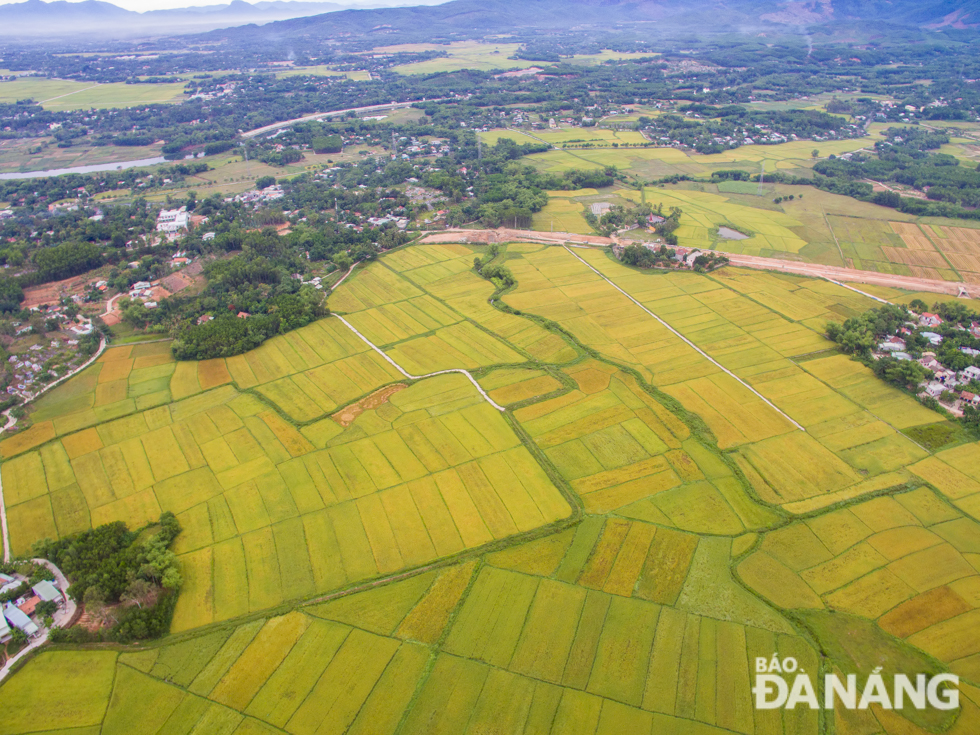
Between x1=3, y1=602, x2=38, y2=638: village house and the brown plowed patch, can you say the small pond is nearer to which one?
the brown plowed patch

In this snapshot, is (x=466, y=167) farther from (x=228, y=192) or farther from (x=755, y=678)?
(x=755, y=678)

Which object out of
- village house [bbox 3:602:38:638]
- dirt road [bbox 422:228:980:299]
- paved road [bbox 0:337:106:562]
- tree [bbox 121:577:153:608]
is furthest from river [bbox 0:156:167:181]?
tree [bbox 121:577:153:608]

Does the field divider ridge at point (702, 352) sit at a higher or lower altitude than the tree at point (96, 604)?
lower

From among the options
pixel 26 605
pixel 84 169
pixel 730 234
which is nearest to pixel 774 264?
pixel 730 234

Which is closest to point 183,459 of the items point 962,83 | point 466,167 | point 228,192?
point 228,192

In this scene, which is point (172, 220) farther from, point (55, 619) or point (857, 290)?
point (857, 290)

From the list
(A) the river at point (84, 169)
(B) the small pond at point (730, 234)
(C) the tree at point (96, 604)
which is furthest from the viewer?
(A) the river at point (84, 169)

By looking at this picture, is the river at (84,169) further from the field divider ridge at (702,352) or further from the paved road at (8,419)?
the field divider ridge at (702,352)

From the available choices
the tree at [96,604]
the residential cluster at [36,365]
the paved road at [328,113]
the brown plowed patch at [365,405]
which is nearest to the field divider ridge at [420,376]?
the brown plowed patch at [365,405]
